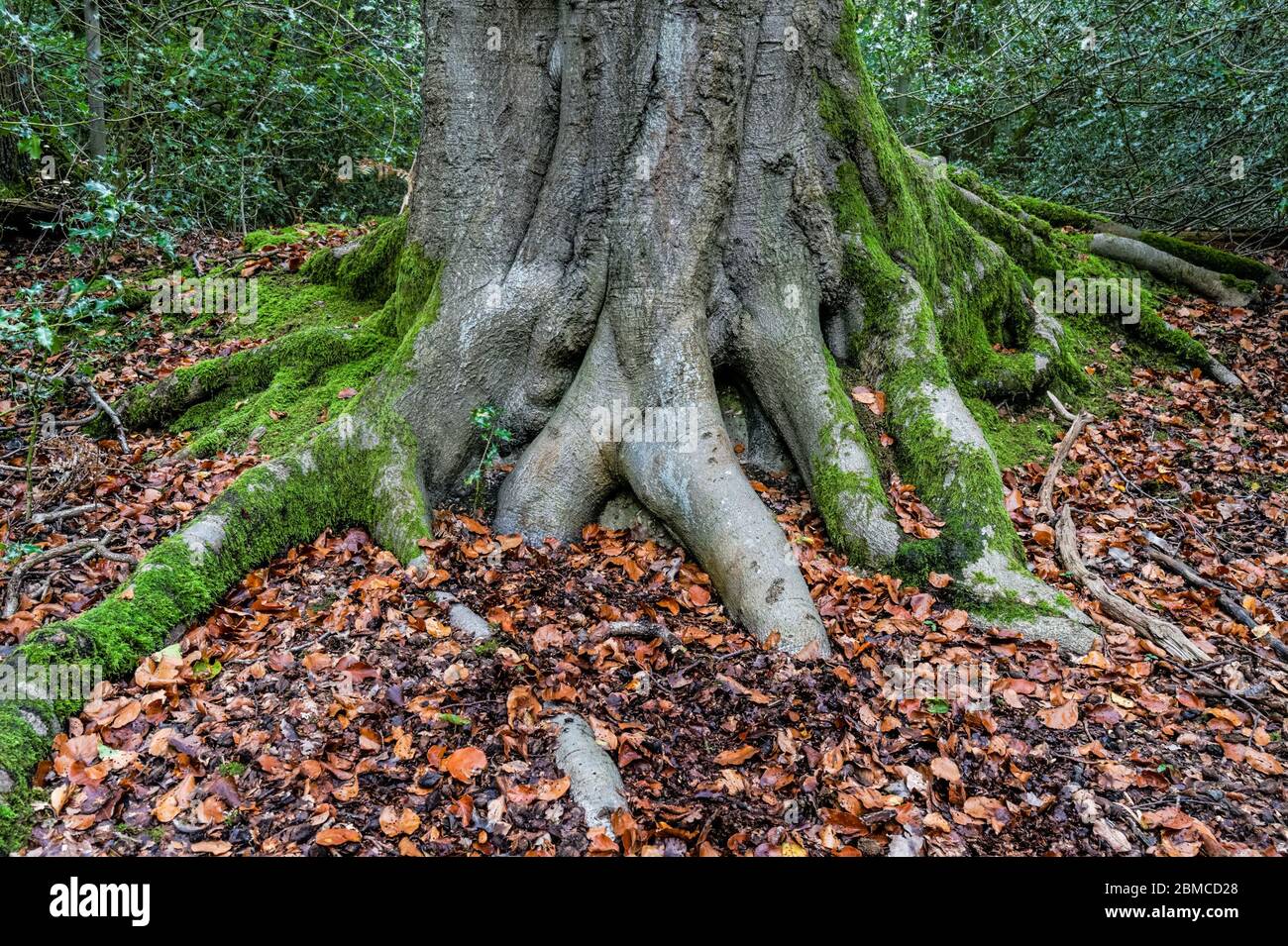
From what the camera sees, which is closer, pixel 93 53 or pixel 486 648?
pixel 486 648

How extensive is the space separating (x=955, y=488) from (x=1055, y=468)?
4.29ft

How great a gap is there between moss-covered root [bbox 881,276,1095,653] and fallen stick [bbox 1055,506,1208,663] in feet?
1.16

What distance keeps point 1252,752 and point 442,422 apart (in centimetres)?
431

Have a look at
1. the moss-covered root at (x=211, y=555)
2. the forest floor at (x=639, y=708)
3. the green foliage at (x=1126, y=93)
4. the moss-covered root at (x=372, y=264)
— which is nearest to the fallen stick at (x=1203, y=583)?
the forest floor at (x=639, y=708)

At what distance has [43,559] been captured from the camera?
4.29m

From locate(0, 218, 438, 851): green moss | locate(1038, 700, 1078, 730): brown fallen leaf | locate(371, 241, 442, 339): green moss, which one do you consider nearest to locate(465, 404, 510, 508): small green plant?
locate(0, 218, 438, 851): green moss

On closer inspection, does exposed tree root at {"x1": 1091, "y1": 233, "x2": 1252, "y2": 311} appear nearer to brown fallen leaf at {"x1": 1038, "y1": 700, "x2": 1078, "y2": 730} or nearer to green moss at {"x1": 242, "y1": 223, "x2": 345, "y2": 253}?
brown fallen leaf at {"x1": 1038, "y1": 700, "x2": 1078, "y2": 730}

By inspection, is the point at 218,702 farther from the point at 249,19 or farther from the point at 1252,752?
the point at 249,19

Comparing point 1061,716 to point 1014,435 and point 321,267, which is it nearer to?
point 1014,435

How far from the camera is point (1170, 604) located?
15.0 ft

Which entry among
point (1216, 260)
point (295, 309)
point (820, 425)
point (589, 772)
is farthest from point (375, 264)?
point (1216, 260)

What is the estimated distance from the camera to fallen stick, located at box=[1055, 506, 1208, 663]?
161 inches

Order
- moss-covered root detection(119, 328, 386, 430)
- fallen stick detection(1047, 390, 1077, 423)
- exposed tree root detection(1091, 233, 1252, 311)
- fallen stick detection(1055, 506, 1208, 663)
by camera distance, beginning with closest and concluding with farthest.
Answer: fallen stick detection(1055, 506, 1208, 663)
moss-covered root detection(119, 328, 386, 430)
fallen stick detection(1047, 390, 1077, 423)
exposed tree root detection(1091, 233, 1252, 311)

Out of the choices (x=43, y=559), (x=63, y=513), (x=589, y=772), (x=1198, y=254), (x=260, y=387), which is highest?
(x=1198, y=254)
